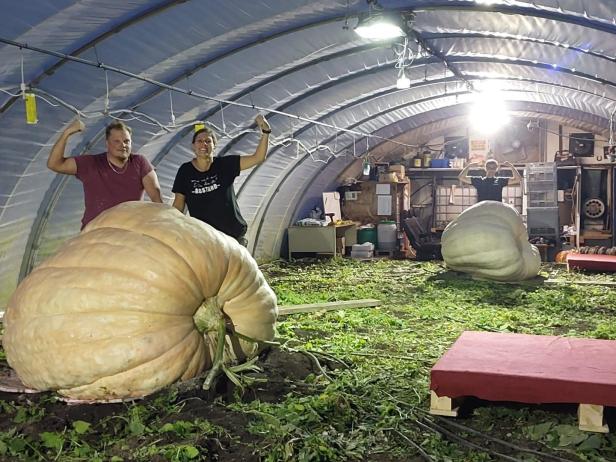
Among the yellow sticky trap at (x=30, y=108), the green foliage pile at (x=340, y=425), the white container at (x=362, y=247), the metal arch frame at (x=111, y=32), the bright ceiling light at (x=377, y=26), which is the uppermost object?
the bright ceiling light at (x=377, y=26)

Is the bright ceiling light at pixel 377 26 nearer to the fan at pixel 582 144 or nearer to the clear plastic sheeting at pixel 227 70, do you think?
the clear plastic sheeting at pixel 227 70

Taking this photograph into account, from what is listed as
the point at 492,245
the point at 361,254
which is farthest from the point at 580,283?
the point at 361,254

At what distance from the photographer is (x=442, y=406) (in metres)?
3.33

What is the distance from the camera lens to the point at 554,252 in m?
14.8

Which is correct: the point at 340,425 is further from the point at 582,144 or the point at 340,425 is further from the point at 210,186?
the point at 582,144

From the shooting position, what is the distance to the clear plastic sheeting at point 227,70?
5.86 meters

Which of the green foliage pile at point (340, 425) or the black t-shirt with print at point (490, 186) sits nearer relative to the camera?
the green foliage pile at point (340, 425)

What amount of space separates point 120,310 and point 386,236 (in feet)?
42.8

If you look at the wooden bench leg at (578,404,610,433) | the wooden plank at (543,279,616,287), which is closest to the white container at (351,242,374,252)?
the wooden plank at (543,279,616,287)

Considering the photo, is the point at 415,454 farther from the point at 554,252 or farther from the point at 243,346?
the point at 554,252

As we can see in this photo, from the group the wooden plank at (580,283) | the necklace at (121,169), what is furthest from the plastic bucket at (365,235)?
the necklace at (121,169)

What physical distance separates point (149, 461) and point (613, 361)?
2579 mm

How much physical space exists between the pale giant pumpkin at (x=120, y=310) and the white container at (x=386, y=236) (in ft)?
40.9

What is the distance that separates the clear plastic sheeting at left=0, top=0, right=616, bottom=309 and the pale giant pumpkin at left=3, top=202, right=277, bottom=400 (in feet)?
7.54
